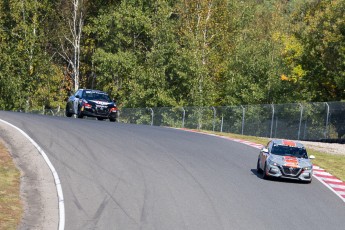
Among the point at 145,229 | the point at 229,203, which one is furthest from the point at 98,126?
the point at 145,229

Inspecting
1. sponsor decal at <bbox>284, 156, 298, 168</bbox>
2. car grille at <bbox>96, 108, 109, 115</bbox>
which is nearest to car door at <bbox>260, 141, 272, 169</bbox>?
sponsor decal at <bbox>284, 156, 298, 168</bbox>

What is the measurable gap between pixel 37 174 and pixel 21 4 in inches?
1895

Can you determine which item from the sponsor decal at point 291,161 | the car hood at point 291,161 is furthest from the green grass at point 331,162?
the sponsor decal at point 291,161

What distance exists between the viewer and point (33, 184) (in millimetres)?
21828

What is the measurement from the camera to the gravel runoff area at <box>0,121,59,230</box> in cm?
1782

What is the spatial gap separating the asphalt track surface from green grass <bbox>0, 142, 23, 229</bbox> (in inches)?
50.9

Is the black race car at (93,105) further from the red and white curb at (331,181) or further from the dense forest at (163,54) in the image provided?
the dense forest at (163,54)

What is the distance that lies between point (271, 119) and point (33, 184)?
27.5 m

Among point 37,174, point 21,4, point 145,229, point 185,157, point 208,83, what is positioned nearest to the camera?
point 145,229

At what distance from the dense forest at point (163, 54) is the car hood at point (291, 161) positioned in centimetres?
3028

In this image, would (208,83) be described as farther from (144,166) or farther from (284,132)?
(144,166)

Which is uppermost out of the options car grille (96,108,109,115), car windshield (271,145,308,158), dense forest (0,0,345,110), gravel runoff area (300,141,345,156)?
dense forest (0,0,345,110)

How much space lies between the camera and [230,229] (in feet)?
57.3

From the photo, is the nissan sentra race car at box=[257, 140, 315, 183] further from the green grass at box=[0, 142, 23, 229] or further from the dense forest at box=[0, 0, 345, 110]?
the dense forest at box=[0, 0, 345, 110]
